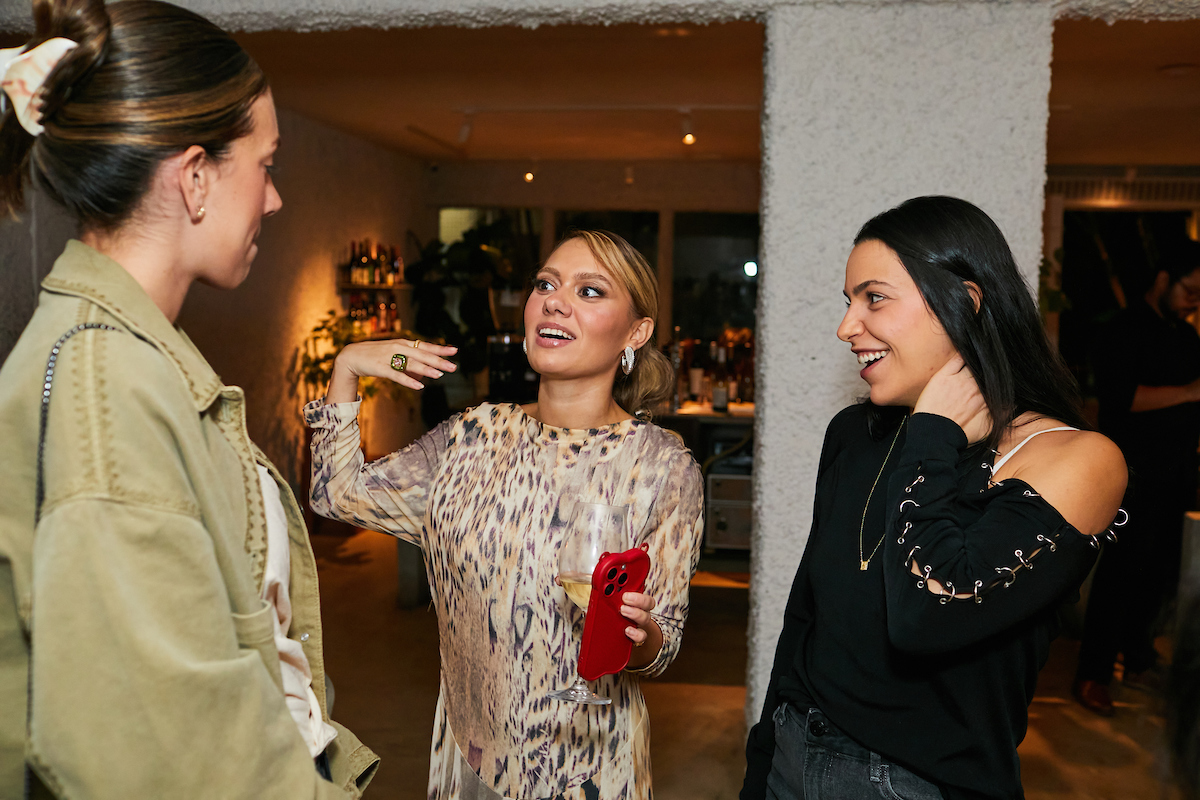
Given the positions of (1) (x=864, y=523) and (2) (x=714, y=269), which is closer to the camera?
(1) (x=864, y=523)

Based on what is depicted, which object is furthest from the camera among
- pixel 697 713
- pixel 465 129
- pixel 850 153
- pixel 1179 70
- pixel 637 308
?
pixel 465 129

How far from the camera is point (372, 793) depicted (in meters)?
2.79

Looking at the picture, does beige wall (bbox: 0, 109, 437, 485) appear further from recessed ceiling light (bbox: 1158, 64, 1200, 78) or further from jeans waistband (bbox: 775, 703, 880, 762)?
recessed ceiling light (bbox: 1158, 64, 1200, 78)

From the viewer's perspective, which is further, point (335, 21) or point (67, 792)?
point (335, 21)

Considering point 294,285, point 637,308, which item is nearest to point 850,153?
point 637,308

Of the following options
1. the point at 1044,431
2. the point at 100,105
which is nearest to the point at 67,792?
the point at 100,105

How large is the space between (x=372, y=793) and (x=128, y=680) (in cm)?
232

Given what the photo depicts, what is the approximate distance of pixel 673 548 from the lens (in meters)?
1.53

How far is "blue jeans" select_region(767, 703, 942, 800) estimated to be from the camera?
3.99 ft

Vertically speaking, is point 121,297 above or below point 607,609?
above

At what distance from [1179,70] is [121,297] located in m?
4.63

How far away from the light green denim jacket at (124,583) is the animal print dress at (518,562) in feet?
2.11

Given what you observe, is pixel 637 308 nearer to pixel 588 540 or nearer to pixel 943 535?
pixel 588 540

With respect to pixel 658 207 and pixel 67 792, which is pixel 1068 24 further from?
pixel 658 207
